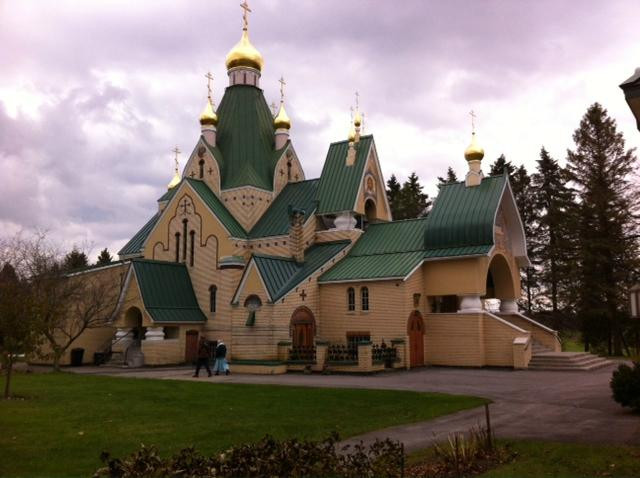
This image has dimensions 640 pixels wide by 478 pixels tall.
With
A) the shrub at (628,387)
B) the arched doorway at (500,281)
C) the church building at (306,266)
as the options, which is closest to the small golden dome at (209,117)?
the church building at (306,266)

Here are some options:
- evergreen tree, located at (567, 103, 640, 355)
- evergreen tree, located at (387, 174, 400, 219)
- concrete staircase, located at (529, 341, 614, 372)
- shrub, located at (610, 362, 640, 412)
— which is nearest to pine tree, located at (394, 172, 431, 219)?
evergreen tree, located at (387, 174, 400, 219)

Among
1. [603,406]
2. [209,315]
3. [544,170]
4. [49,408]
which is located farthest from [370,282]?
[544,170]

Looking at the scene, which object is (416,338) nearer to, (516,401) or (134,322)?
(516,401)

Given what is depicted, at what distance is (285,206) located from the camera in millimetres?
33000

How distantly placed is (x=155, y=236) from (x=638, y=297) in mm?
29375

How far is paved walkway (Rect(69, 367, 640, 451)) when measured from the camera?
9898mm

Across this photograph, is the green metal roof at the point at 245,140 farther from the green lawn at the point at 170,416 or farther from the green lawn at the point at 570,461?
the green lawn at the point at 570,461

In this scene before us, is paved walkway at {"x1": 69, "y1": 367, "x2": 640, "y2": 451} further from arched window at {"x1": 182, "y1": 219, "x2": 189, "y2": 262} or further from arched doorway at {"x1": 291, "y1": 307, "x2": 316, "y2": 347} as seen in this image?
arched window at {"x1": 182, "y1": 219, "x2": 189, "y2": 262}

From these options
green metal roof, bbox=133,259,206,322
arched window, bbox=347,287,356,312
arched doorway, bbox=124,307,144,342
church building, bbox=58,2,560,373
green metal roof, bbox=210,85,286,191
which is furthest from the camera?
green metal roof, bbox=210,85,286,191

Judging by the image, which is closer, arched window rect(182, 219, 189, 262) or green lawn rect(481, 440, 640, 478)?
green lawn rect(481, 440, 640, 478)

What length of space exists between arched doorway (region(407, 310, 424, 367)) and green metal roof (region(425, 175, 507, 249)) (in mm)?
3439

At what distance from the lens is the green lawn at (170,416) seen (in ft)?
28.7

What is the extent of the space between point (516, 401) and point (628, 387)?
2.89m

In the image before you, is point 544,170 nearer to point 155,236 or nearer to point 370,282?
point 370,282
